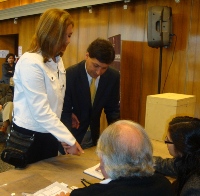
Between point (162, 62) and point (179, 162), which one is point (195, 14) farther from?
point (179, 162)

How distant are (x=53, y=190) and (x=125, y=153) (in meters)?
0.53

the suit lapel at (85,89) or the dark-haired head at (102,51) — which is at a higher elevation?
the dark-haired head at (102,51)

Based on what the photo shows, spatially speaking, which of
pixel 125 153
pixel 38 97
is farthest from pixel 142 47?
pixel 125 153

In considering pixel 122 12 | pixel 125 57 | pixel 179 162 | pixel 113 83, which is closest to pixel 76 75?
pixel 113 83

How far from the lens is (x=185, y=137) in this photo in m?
1.34

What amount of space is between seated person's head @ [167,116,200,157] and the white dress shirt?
1.82ft

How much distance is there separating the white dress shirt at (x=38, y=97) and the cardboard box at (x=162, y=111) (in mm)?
1059

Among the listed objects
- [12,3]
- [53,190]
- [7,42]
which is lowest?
[53,190]

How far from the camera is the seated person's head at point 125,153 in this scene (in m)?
0.98

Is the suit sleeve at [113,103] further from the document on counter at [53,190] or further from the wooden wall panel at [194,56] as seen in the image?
the wooden wall panel at [194,56]

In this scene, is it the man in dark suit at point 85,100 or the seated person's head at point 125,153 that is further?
the man in dark suit at point 85,100

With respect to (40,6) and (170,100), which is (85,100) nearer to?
(170,100)

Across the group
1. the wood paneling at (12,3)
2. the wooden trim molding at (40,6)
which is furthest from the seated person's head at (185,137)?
the wood paneling at (12,3)

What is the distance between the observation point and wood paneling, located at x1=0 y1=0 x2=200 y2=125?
3.67 m
